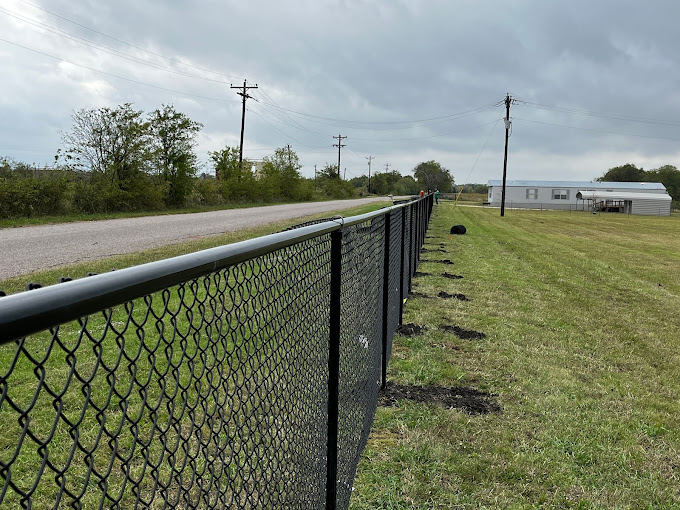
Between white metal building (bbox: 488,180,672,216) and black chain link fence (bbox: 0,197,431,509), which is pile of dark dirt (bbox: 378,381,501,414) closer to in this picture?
black chain link fence (bbox: 0,197,431,509)

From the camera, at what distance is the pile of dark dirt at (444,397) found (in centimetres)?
441

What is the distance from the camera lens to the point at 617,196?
6372 cm

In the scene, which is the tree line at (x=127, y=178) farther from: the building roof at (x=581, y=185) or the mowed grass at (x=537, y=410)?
the building roof at (x=581, y=185)

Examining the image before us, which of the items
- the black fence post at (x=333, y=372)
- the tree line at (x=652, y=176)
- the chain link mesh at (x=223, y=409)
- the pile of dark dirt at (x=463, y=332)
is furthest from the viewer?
the tree line at (x=652, y=176)

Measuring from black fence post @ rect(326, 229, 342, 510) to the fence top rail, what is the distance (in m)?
1.10

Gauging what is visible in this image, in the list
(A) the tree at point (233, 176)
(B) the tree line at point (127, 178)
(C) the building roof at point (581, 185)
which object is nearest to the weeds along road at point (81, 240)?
(B) the tree line at point (127, 178)

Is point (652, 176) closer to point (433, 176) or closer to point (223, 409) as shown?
point (433, 176)

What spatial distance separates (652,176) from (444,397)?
367ft

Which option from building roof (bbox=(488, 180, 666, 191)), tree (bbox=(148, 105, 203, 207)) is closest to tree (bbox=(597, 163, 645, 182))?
building roof (bbox=(488, 180, 666, 191))

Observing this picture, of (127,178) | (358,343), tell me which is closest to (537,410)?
(358,343)

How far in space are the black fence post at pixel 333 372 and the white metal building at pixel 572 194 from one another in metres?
68.7

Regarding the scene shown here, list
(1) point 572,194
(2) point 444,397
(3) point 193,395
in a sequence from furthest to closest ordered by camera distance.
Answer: (1) point 572,194, (2) point 444,397, (3) point 193,395

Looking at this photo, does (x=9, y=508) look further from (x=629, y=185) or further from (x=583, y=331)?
(x=629, y=185)

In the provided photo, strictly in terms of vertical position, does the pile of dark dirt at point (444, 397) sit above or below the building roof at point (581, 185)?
below
